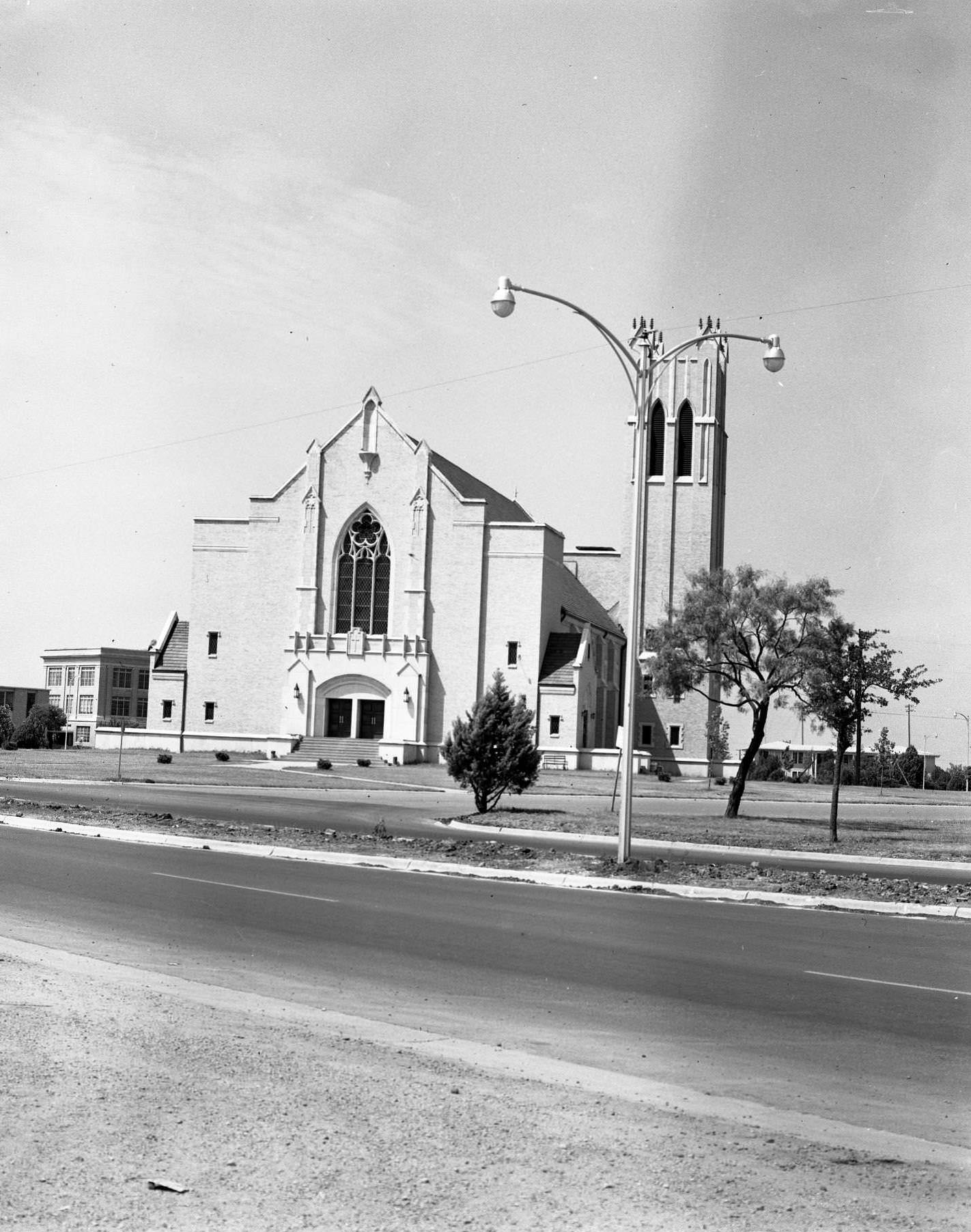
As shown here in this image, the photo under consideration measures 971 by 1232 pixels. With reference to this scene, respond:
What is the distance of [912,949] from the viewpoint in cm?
1396

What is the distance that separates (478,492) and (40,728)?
97.3 feet

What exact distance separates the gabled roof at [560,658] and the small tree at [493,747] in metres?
39.7

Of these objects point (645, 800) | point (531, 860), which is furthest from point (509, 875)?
point (645, 800)

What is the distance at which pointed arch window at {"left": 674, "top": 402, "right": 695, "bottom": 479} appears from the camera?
85188mm

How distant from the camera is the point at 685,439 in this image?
85625mm

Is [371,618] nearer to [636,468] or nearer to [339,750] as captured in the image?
[339,750]

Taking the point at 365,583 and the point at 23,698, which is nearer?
the point at 365,583

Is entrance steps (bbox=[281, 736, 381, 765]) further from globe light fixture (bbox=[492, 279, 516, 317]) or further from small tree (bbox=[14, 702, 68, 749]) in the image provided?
globe light fixture (bbox=[492, 279, 516, 317])

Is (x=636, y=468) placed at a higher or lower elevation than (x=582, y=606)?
lower

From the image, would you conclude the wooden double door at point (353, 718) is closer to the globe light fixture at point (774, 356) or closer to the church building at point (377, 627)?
the church building at point (377, 627)

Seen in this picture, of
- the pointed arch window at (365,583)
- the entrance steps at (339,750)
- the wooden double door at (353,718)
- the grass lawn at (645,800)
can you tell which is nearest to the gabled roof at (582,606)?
the pointed arch window at (365,583)

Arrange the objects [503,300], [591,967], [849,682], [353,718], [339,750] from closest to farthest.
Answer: [591,967]
[503,300]
[849,682]
[339,750]
[353,718]

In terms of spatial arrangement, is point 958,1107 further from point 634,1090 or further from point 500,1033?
point 500,1033

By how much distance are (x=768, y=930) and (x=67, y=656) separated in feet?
464
